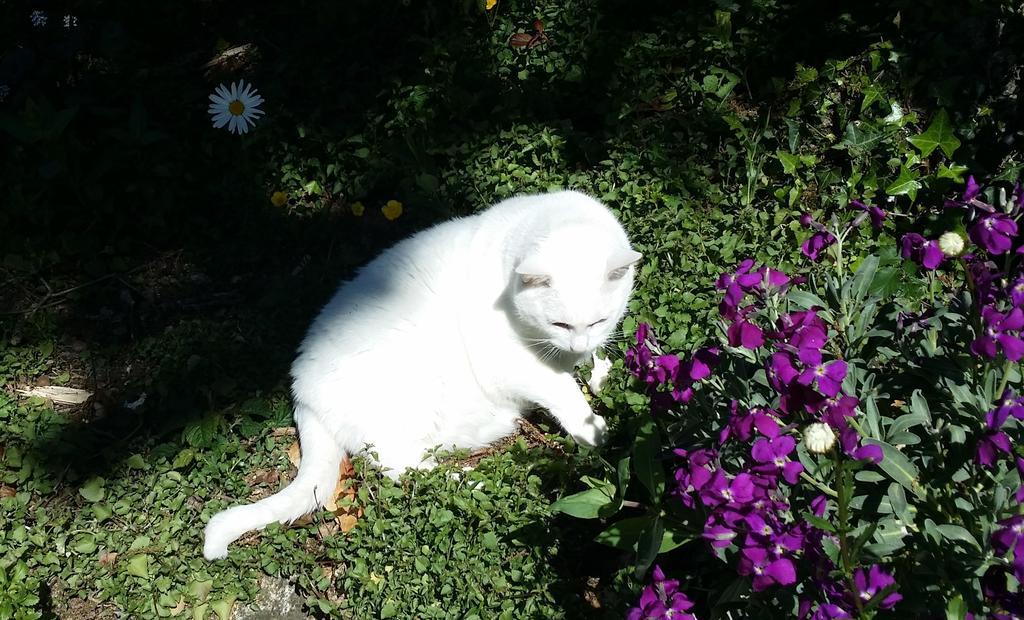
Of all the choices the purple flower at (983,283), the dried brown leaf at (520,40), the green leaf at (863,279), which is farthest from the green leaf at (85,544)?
the dried brown leaf at (520,40)

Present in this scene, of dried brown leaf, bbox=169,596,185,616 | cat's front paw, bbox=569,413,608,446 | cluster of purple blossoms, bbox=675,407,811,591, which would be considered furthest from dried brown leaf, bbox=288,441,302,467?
cluster of purple blossoms, bbox=675,407,811,591

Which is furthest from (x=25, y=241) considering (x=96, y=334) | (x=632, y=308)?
(x=632, y=308)

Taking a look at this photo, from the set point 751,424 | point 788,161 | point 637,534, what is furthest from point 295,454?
point 788,161

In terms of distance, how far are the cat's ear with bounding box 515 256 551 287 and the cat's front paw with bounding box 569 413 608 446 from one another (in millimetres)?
595

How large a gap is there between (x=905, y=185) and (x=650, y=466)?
2.20 m

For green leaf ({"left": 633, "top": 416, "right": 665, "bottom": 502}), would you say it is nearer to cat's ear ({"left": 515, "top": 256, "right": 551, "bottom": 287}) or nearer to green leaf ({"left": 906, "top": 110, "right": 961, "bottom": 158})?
cat's ear ({"left": 515, "top": 256, "right": 551, "bottom": 287})

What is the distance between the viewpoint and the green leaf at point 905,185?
350 cm

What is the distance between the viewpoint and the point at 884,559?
1.84 meters

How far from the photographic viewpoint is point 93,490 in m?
3.19

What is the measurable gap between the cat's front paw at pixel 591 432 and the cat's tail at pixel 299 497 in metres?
0.93

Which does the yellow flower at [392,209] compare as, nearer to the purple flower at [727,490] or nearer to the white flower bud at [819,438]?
the purple flower at [727,490]

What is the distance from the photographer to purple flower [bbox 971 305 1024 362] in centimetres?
160

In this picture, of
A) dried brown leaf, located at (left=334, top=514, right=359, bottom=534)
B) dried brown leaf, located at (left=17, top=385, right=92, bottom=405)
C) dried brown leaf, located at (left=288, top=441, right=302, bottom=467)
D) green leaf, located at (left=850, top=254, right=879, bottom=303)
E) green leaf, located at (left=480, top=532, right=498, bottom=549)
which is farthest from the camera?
dried brown leaf, located at (left=17, top=385, right=92, bottom=405)

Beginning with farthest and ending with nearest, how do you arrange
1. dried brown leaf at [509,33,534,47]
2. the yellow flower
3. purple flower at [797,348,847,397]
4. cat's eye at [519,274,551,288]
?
dried brown leaf at [509,33,534,47], the yellow flower, cat's eye at [519,274,551,288], purple flower at [797,348,847,397]
